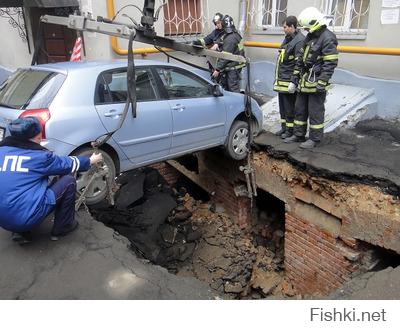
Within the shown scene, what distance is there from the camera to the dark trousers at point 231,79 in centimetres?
743

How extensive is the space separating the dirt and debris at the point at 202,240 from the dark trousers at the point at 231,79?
2.28 metres

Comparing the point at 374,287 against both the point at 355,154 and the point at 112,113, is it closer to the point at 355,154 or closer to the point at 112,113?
the point at 355,154

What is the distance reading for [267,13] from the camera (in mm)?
8711

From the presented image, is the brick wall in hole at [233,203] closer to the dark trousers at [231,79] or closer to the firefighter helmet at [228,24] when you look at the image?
the dark trousers at [231,79]

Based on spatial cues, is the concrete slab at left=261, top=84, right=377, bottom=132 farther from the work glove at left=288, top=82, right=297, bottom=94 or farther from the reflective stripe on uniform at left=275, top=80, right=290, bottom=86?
the work glove at left=288, top=82, right=297, bottom=94

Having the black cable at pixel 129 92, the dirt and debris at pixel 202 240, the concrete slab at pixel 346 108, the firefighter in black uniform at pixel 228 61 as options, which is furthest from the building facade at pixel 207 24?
the dirt and debris at pixel 202 240

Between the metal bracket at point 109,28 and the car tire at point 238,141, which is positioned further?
the car tire at point 238,141

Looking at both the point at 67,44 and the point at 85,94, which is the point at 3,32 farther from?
the point at 85,94

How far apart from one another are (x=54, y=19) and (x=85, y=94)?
131 centimetres

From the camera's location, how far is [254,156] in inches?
253

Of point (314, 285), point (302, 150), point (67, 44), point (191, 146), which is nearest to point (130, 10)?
point (67, 44)

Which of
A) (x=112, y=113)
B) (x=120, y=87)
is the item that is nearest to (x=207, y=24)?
(x=120, y=87)

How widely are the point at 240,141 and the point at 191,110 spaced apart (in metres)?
1.26

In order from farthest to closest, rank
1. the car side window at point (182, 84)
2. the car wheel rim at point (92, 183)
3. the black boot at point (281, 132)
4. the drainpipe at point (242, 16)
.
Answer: the drainpipe at point (242, 16) → the black boot at point (281, 132) → the car side window at point (182, 84) → the car wheel rim at point (92, 183)
